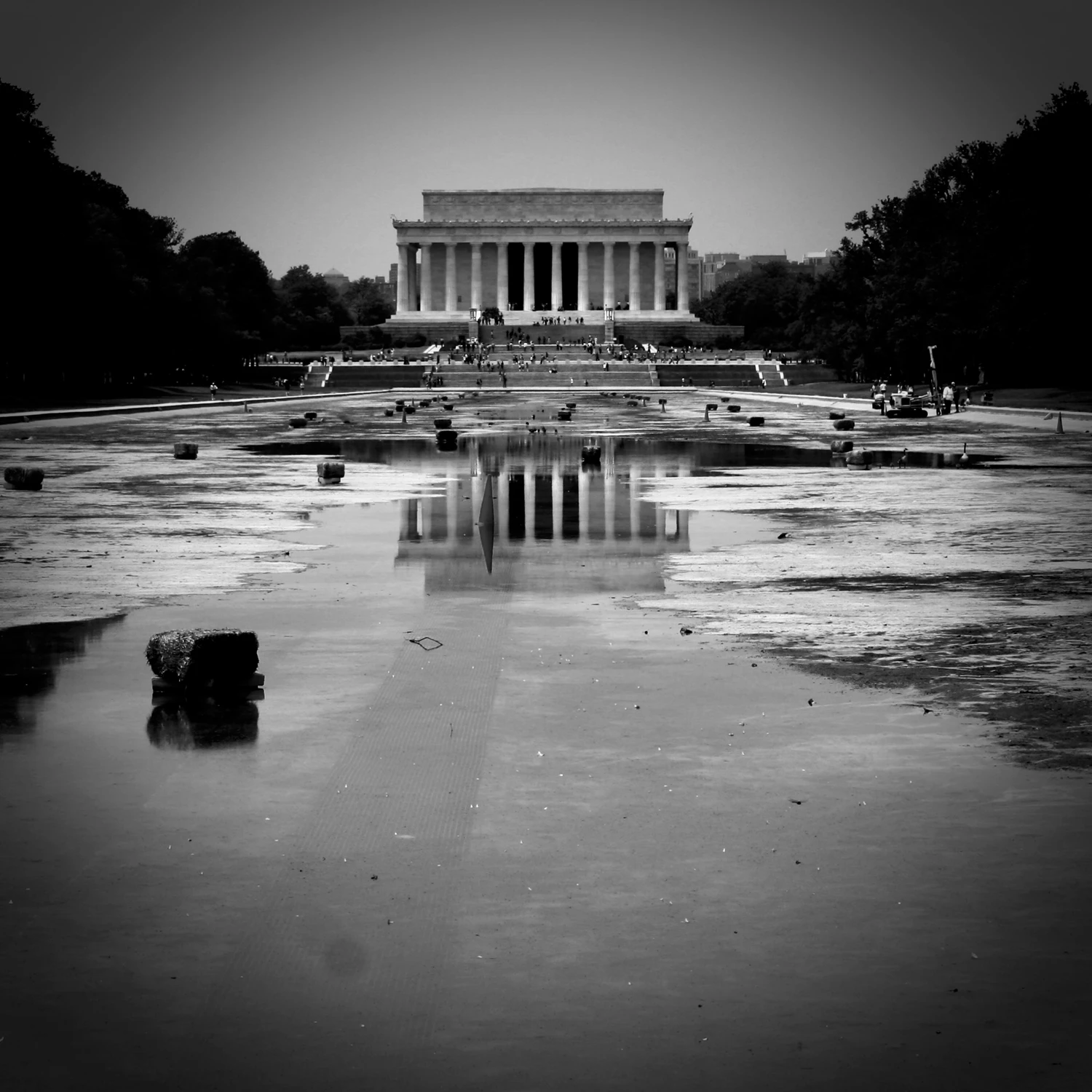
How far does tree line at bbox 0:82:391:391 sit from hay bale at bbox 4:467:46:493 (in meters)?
48.7

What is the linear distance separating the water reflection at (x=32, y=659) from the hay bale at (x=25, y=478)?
17.5m

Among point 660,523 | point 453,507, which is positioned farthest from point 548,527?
point 453,507

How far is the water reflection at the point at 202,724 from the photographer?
11.9 meters

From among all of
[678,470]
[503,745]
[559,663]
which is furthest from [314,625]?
[678,470]

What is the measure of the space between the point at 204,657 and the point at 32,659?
217 cm

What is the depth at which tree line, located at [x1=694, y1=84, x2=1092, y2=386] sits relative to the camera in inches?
3455

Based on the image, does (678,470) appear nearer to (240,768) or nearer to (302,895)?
(240,768)

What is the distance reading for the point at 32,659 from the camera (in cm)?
1516

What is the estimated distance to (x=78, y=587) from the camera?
19.6 m

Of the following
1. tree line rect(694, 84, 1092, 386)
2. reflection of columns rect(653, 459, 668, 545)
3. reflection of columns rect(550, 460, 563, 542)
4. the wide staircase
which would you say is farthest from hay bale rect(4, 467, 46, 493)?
the wide staircase

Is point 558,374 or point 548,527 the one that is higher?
point 558,374

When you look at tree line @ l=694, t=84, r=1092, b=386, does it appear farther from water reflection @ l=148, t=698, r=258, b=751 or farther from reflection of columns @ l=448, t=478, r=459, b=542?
water reflection @ l=148, t=698, r=258, b=751

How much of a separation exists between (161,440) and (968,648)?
1717 inches

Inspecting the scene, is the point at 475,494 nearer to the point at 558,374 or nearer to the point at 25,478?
the point at 25,478
